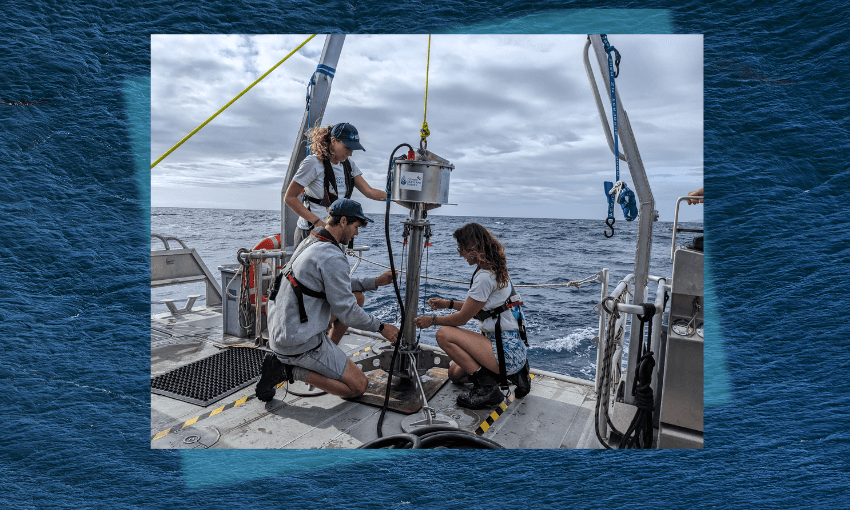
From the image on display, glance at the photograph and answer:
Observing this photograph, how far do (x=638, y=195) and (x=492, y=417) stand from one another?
1579 millimetres

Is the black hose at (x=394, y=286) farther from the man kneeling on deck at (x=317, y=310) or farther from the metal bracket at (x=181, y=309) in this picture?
the metal bracket at (x=181, y=309)

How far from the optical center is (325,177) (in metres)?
3.29

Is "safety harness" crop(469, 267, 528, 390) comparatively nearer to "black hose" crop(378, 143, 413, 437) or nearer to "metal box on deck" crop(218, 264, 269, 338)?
"black hose" crop(378, 143, 413, 437)

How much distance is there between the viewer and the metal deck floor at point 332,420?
2494mm

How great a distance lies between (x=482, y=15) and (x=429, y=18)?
0.26m

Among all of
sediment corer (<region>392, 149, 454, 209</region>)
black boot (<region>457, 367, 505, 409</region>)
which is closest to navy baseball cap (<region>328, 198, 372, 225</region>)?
sediment corer (<region>392, 149, 454, 209</region>)

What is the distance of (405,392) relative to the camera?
300 centimetres

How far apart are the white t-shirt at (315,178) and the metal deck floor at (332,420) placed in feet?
4.07

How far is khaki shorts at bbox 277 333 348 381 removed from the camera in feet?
8.85

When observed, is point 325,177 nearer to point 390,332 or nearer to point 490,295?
point 390,332

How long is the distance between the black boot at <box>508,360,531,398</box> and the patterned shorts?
8 cm

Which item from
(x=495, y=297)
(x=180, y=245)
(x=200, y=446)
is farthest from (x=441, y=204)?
(x=180, y=245)

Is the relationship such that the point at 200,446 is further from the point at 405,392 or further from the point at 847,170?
the point at 847,170

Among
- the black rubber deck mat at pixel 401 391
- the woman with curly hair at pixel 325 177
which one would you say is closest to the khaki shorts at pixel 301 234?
the woman with curly hair at pixel 325 177
